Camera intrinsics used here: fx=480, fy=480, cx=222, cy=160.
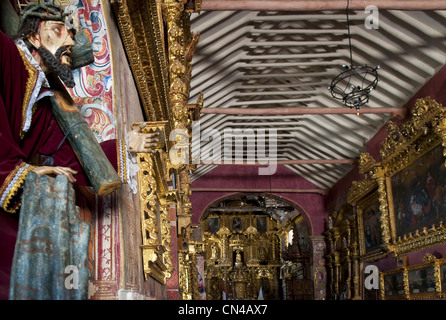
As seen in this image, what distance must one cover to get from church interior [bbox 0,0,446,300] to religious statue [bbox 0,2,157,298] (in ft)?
0.60

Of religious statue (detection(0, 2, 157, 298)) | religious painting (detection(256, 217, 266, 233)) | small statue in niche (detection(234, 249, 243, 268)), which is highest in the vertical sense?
religious painting (detection(256, 217, 266, 233))

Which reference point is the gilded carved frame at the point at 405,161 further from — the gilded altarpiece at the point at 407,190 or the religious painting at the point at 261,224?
the religious painting at the point at 261,224

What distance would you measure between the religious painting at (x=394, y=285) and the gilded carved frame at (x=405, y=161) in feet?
1.76

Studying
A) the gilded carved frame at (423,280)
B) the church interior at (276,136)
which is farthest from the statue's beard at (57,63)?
the gilded carved frame at (423,280)

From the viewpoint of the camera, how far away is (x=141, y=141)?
307 centimetres

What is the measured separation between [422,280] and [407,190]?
2.03 m

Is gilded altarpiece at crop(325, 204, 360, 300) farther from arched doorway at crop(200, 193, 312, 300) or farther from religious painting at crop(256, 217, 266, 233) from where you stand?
religious painting at crop(256, 217, 266, 233)

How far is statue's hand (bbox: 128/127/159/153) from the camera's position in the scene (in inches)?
120

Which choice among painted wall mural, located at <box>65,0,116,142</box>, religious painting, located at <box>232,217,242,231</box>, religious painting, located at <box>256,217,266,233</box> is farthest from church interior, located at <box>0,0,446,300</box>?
religious painting, located at <box>256,217,266,233</box>

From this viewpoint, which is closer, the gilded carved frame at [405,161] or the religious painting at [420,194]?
the gilded carved frame at [405,161]

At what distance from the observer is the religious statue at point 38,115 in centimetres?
178

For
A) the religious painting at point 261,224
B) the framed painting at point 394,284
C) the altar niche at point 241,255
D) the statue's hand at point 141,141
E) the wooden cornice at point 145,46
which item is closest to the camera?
the statue's hand at point 141,141

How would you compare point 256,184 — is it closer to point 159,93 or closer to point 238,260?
point 238,260
